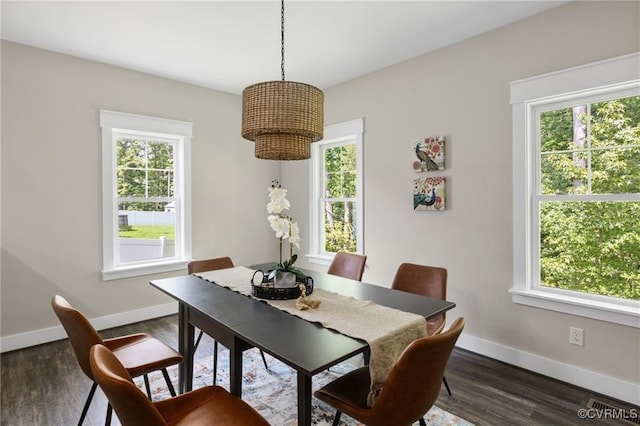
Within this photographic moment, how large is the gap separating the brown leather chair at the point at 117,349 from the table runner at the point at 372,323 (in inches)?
21.8

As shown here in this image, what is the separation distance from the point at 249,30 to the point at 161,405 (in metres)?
2.70

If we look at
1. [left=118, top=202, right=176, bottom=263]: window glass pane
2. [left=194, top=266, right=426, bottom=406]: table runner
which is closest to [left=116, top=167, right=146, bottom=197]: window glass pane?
[left=118, top=202, right=176, bottom=263]: window glass pane

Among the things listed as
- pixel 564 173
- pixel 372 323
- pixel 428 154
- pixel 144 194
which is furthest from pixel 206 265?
pixel 564 173

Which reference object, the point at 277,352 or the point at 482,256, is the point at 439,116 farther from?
the point at 277,352

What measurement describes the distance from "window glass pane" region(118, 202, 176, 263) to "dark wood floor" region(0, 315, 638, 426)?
3.90ft

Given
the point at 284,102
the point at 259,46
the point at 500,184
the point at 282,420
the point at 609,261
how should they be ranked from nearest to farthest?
the point at 284,102 < the point at 282,420 < the point at 609,261 < the point at 500,184 < the point at 259,46

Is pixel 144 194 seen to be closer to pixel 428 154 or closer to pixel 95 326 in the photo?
pixel 95 326

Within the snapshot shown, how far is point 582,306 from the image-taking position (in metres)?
2.35

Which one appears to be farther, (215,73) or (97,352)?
(215,73)

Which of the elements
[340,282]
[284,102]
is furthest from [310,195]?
[284,102]

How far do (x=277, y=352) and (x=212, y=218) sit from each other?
3264 millimetres

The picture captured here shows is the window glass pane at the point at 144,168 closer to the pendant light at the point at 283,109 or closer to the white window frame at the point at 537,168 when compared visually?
the pendant light at the point at 283,109

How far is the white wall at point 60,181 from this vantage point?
2.99 meters

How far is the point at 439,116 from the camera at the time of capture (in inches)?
123
